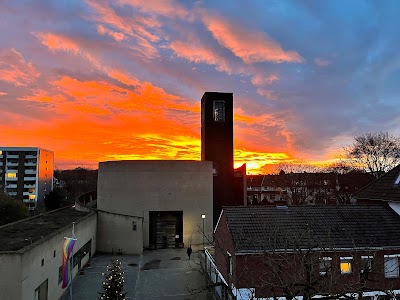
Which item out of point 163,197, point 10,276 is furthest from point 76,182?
point 10,276

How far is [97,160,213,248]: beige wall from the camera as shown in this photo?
33438mm

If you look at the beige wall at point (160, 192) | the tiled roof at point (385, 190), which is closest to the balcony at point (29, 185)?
the beige wall at point (160, 192)

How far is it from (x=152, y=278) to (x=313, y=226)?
11.9 meters

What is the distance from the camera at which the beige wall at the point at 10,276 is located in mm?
13367

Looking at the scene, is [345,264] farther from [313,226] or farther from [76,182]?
[76,182]

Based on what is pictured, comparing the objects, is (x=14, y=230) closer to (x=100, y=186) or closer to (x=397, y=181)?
(x=100, y=186)

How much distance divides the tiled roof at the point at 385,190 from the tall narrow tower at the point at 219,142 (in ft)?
55.8

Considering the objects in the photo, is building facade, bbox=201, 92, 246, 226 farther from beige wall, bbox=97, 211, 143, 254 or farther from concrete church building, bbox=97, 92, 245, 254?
beige wall, bbox=97, 211, 143, 254

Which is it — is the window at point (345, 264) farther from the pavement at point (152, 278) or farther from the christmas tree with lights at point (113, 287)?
the christmas tree with lights at point (113, 287)

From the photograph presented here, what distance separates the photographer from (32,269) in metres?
14.7

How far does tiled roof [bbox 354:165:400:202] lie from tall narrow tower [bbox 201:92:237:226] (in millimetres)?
17017

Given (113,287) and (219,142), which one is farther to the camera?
(219,142)

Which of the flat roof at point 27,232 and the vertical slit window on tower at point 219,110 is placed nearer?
the flat roof at point 27,232

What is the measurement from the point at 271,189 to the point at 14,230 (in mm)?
62996
